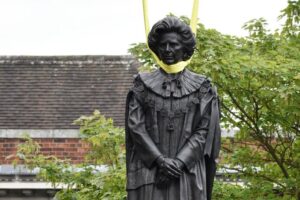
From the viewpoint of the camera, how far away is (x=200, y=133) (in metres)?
11.9

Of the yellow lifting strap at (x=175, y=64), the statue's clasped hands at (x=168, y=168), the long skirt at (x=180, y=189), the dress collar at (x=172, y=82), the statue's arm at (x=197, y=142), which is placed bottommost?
the long skirt at (x=180, y=189)

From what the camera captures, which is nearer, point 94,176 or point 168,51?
point 168,51

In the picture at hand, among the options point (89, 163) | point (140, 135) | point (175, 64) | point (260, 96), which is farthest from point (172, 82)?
point (89, 163)

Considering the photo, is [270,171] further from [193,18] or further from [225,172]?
[193,18]

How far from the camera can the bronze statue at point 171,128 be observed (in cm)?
1184

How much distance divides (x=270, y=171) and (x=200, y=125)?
857cm

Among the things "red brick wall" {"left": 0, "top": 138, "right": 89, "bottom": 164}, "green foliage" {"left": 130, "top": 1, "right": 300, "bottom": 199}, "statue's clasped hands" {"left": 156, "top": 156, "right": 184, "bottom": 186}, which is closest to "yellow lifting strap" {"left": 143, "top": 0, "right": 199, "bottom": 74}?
"statue's clasped hands" {"left": 156, "top": 156, "right": 184, "bottom": 186}

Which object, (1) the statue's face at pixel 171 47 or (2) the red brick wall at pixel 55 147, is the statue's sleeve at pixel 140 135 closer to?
(1) the statue's face at pixel 171 47

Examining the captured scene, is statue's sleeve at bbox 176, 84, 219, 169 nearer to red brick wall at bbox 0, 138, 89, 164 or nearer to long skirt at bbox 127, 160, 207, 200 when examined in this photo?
long skirt at bbox 127, 160, 207, 200

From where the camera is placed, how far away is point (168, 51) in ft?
39.3

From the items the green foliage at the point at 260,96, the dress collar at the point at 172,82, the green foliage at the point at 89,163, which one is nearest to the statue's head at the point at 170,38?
the dress collar at the point at 172,82

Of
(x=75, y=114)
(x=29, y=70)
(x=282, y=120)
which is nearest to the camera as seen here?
(x=282, y=120)

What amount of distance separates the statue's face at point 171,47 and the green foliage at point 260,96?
6.56 metres

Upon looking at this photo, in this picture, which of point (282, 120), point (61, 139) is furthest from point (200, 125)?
point (61, 139)
